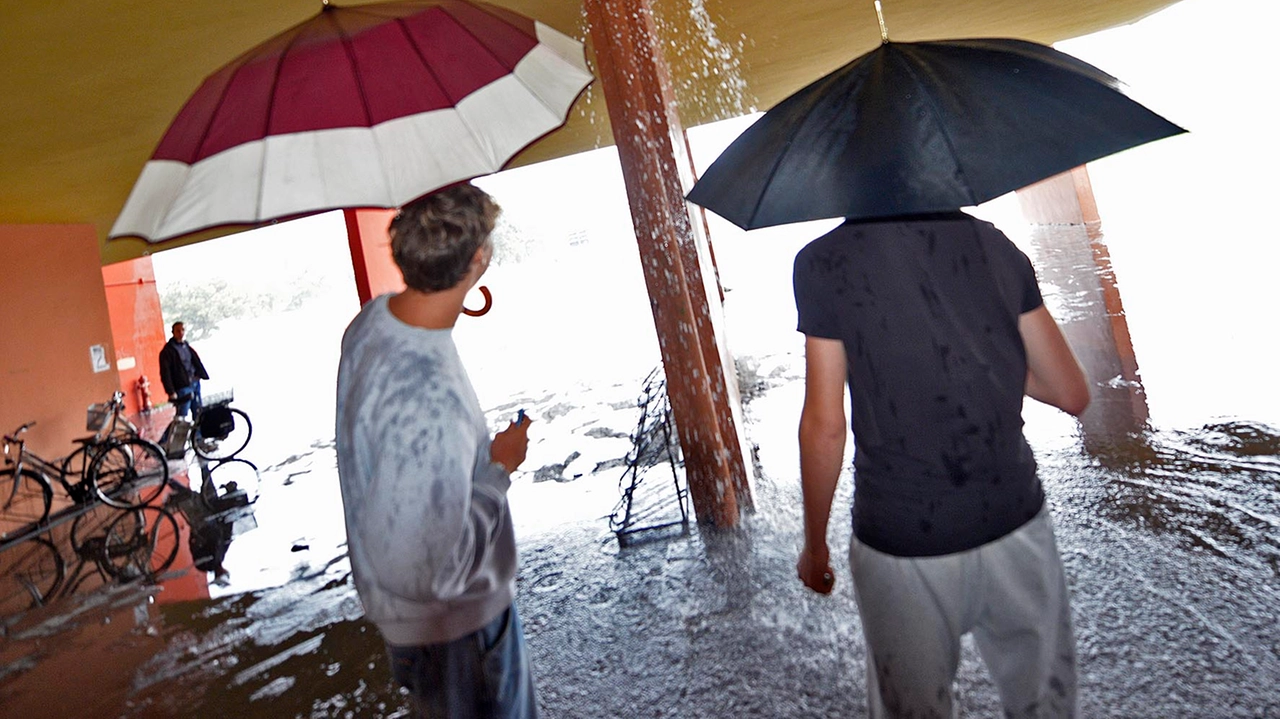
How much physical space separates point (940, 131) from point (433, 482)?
1086 mm

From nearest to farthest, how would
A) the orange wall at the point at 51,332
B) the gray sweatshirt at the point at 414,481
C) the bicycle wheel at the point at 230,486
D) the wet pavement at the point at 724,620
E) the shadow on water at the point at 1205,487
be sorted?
the gray sweatshirt at the point at 414,481 → the wet pavement at the point at 724,620 → the shadow on water at the point at 1205,487 → the bicycle wheel at the point at 230,486 → the orange wall at the point at 51,332

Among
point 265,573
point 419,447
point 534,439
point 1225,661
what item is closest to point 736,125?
point 534,439

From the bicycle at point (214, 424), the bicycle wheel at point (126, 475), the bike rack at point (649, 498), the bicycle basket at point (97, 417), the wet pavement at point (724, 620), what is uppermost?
the bicycle basket at point (97, 417)

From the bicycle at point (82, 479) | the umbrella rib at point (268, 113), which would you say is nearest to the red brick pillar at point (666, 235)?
the umbrella rib at point (268, 113)

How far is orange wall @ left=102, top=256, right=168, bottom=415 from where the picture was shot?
17.6 meters

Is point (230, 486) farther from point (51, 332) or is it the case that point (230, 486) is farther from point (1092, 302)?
point (1092, 302)

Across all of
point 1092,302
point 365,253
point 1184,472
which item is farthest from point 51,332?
point 1092,302

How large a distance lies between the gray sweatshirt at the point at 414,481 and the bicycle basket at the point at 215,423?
9.55 meters

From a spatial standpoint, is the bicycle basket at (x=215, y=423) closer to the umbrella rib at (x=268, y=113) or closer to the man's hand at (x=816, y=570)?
the umbrella rib at (x=268, y=113)

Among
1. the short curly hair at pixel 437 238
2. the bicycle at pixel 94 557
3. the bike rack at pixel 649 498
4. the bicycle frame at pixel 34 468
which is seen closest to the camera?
the short curly hair at pixel 437 238

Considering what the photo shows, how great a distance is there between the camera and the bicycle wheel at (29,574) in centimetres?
591

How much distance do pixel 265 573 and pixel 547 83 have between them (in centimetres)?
469

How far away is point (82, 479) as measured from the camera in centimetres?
880

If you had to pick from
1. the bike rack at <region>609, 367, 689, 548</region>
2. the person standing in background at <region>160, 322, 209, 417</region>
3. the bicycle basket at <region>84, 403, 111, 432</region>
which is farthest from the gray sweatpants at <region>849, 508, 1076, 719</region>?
the person standing in background at <region>160, 322, 209, 417</region>
